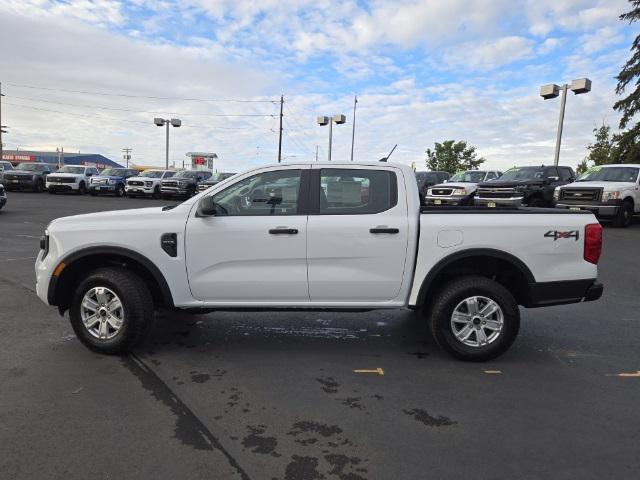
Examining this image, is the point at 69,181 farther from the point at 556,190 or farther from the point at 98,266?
the point at 98,266

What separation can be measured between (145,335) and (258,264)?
1.21 metres

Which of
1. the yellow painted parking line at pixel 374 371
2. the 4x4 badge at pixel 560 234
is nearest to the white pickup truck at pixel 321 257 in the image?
the 4x4 badge at pixel 560 234

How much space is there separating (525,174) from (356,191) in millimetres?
17047

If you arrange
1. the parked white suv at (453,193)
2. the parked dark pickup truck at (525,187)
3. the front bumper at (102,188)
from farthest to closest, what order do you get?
the front bumper at (102,188)
the parked white suv at (453,193)
the parked dark pickup truck at (525,187)

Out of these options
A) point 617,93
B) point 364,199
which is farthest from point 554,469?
point 617,93

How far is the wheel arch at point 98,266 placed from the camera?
14.8ft

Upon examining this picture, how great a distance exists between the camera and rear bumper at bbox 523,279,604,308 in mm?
4543

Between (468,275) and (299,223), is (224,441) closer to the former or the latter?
(299,223)

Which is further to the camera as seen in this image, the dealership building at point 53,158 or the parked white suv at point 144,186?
the dealership building at point 53,158

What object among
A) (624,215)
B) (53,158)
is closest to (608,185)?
(624,215)

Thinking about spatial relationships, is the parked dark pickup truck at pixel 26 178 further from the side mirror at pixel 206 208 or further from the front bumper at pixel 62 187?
the side mirror at pixel 206 208

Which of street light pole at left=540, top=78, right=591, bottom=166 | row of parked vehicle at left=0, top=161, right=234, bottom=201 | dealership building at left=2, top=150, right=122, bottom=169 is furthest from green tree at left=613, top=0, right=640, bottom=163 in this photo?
dealership building at left=2, top=150, right=122, bottom=169

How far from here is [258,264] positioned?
452cm

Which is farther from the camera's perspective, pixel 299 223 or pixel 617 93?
pixel 617 93
